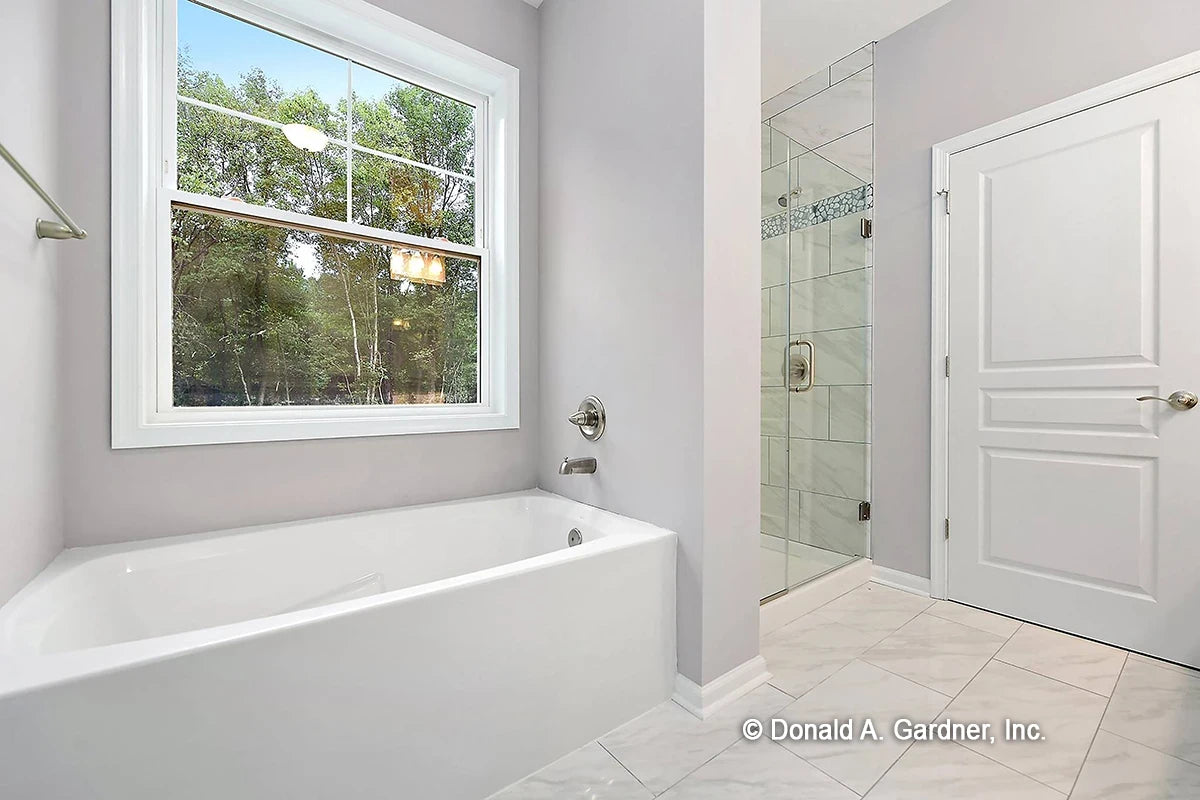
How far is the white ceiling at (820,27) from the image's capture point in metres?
2.30

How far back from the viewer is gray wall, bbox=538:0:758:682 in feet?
5.04

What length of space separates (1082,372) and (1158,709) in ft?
3.53

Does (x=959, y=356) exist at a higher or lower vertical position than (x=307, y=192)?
lower

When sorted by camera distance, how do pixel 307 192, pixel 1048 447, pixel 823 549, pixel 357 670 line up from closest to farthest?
1. pixel 357 670
2. pixel 307 192
3. pixel 1048 447
4. pixel 823 549

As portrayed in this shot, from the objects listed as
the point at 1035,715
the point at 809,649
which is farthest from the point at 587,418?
→ the point at 1035,715

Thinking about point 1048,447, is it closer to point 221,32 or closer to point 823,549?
point 823,549

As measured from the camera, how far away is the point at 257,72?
1.75 m

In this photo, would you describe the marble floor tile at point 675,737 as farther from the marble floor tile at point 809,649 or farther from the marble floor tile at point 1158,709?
the marble floor tile at point 1158,709

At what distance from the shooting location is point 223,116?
5.51 feet

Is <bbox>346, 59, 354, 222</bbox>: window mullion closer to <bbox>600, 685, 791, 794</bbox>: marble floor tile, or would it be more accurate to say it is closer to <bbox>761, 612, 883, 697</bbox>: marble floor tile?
<bbox>600, 685, 791, 794</bbox>: marble floor tile

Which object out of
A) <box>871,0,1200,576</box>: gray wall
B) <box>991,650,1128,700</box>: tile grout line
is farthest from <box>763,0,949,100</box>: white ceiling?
<box>991,650,1128,700</box>: tile grout line

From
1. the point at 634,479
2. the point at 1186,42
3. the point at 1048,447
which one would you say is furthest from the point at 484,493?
the point at 1186,42

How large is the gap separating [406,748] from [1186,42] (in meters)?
3.04

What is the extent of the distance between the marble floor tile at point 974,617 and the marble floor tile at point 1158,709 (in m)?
0.34
